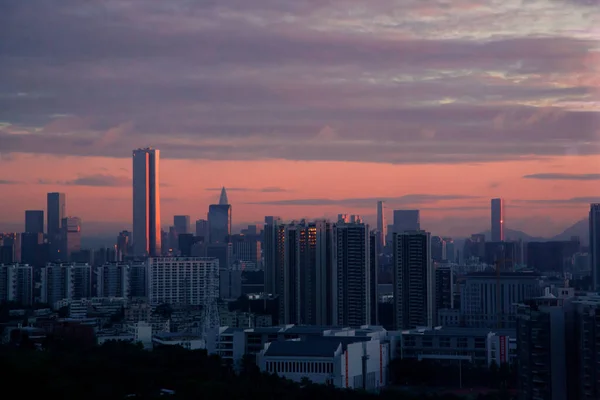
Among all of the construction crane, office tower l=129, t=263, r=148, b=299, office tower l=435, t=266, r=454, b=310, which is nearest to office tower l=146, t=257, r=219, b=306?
office tower l=129, t=263, r=148, b=299

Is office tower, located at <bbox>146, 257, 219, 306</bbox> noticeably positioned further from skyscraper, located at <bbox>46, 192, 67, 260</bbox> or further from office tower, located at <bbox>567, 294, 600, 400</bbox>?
office tower, located at <bbox>567, 294, 600, 400</bbox>

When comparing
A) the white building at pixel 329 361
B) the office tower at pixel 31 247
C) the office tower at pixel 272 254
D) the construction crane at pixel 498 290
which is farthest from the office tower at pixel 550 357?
the office tower at pixel 31 247

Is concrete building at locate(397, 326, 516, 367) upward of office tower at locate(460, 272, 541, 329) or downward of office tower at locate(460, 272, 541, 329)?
downward

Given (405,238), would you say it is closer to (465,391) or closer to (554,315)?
(465,391)

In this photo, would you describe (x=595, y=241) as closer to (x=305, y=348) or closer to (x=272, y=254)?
(x=305, y=348)

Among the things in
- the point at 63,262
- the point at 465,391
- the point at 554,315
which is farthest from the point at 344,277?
the point at 554,315

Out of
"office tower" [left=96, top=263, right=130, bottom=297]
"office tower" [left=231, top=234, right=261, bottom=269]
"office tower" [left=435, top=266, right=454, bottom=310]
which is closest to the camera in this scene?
"office tower" [left=435, top=266, right=454, bottom=310]

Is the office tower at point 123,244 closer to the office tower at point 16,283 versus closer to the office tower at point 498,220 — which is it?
the office tower at point 16,283
